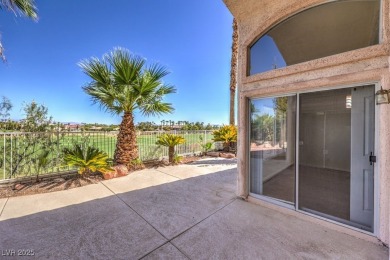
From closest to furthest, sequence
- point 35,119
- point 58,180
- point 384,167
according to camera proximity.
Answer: point 384,167 < point 58,180 < point 35,119

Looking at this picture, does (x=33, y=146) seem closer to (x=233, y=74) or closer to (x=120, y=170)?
(x=120, y=170)

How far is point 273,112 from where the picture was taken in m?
3.77

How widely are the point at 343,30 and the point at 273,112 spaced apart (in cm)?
179

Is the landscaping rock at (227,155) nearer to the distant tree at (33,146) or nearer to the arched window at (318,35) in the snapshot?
the arched window at (318,35)

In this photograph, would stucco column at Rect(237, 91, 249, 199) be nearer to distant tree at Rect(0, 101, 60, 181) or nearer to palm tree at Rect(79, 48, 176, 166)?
palm tree at Rect(79, 48, 176, 166)

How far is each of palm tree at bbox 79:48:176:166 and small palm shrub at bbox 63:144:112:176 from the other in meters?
0.95

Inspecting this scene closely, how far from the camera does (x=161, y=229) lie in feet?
9.22

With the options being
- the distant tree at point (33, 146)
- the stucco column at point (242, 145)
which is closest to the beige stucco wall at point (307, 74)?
the stucco column at point (242, 145)

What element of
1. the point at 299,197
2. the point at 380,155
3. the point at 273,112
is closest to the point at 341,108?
the point at 380,155

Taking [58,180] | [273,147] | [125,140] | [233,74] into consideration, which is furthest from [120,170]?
[233,74]

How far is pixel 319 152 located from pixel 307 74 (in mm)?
1493

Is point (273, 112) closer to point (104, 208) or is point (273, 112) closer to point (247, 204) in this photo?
point (247, 204)

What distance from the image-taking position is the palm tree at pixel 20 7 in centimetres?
429

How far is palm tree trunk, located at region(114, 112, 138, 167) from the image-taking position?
6.29 meters
